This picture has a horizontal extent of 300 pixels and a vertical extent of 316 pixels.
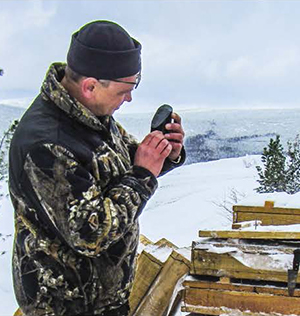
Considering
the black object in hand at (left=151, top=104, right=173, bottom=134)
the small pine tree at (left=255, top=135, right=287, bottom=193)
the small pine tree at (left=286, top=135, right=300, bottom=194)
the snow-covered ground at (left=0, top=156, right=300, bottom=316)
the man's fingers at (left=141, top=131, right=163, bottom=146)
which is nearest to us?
the man's fingers at (left=141, top=131, right=163, bottom=146)

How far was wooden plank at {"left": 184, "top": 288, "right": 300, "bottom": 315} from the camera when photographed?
8.79 feet

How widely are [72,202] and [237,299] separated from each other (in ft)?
5.10

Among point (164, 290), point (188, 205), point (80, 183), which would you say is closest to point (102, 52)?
point (80, 183)

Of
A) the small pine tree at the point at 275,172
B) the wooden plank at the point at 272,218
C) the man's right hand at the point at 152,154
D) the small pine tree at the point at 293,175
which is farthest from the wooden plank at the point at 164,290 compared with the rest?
the small pine tree at the point at 293,175

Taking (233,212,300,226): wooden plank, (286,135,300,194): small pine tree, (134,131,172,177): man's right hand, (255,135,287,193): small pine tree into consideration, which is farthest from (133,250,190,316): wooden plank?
(286,135,300,194): small pine tree

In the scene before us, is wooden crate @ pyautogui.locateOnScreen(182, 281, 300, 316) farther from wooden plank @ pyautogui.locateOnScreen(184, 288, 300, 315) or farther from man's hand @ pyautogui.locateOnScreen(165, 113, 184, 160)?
man's hand @ pyautogui.locateOnScreen(165, 113, 184, 160)

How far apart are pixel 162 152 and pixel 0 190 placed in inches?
228

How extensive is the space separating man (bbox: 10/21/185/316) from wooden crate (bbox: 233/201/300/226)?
71.9 inches

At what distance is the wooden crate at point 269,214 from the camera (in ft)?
11.0

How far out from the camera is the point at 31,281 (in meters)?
1.65

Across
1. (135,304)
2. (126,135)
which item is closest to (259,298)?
(135,304)

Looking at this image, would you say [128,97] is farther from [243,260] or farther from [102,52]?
[243,260]

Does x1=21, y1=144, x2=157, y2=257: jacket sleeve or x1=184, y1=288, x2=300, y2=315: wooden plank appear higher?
x1=21, y1=144, x2=157, y2=257: jacket sleeve

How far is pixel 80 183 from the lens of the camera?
1515mm
